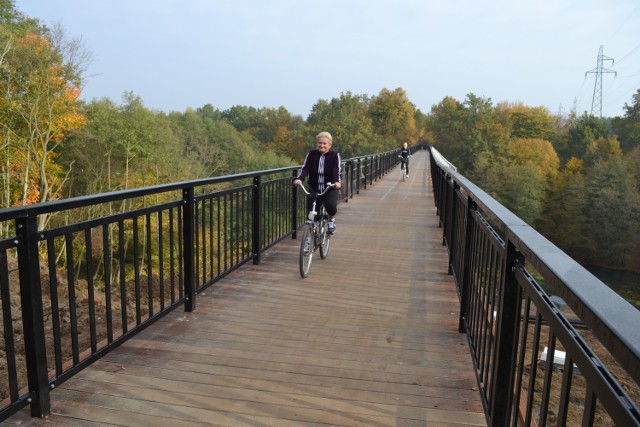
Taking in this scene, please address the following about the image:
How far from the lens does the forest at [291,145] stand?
2556 centimetres

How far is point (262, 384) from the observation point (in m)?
3.27

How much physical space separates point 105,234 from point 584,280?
2.88 m

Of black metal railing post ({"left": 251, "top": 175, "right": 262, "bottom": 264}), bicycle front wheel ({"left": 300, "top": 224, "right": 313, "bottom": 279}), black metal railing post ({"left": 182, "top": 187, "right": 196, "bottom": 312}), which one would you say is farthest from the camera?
black metal railing post ({"left": 251, "top": 175, "right": 262, "bottom": 264})

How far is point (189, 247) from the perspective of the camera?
14.9 ft

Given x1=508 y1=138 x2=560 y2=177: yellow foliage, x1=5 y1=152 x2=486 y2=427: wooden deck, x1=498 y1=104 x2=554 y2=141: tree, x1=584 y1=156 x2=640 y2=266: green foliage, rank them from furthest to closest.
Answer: x1=498 y1=104 x2=554 y2=141: tree, x1=508 y1=138 x2=560 y2=177: yellow foliage, x1=584 y1=156 x2=640 y2=266: green foliage, x1=5 y1=152 x2=486 y2=427: wooden deck

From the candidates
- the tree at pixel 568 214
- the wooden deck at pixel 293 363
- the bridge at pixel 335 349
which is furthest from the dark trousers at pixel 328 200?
Answer: the tree at pixel 568 214

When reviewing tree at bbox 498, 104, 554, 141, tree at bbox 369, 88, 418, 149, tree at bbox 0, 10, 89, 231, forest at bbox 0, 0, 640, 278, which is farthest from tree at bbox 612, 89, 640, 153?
tree at bbox 0, 10, 89, 231

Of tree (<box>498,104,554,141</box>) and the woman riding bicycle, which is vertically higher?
tree (<box>498,104,554,141</box>)

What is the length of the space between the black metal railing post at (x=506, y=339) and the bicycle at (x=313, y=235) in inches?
142

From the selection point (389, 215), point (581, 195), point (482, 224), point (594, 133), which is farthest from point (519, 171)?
point (482, 224)

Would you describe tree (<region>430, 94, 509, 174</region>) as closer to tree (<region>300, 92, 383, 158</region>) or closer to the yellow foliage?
the yellow foliage

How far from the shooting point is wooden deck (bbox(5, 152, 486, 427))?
2.90 meters

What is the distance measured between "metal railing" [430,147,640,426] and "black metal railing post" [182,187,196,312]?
232 cm

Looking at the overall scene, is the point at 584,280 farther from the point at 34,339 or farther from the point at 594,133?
the point at 594,133
